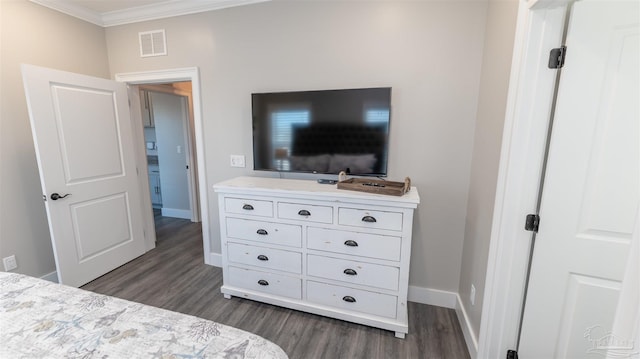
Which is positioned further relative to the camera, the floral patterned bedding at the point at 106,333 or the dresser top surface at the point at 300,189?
the dresser top surface at the point at 300,189

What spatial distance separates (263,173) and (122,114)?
1.68 m

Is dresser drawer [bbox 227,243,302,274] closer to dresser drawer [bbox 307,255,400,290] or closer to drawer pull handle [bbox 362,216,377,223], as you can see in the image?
dresser drawer [bbox 307,255,400,290]

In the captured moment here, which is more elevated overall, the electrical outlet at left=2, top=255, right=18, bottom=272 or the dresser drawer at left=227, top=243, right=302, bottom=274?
the dresser drawer at left=227, top=243, right=302, bottom=274

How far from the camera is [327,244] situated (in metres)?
1.93

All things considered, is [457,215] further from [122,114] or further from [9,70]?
[9,70]

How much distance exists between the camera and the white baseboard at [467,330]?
66.4 inches

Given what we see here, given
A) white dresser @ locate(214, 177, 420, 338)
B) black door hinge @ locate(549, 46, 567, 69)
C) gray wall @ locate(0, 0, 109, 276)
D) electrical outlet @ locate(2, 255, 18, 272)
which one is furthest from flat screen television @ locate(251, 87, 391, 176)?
electrical outlet @ locate(2, 255, 18, 272)

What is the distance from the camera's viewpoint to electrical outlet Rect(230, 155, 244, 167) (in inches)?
102

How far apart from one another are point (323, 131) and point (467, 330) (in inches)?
70.5

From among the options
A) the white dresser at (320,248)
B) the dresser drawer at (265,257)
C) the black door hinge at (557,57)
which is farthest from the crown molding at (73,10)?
the black door hinge at (557,57)

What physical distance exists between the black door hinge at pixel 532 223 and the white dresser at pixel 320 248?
0.57 metres

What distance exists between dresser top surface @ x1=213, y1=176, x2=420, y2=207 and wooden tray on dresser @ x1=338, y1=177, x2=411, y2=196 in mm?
31

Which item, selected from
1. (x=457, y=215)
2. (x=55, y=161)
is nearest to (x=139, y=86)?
(x=55, y=161)

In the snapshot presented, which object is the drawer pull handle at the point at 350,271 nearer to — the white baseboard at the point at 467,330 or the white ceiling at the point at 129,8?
the white baseboard at the point at 467,330
